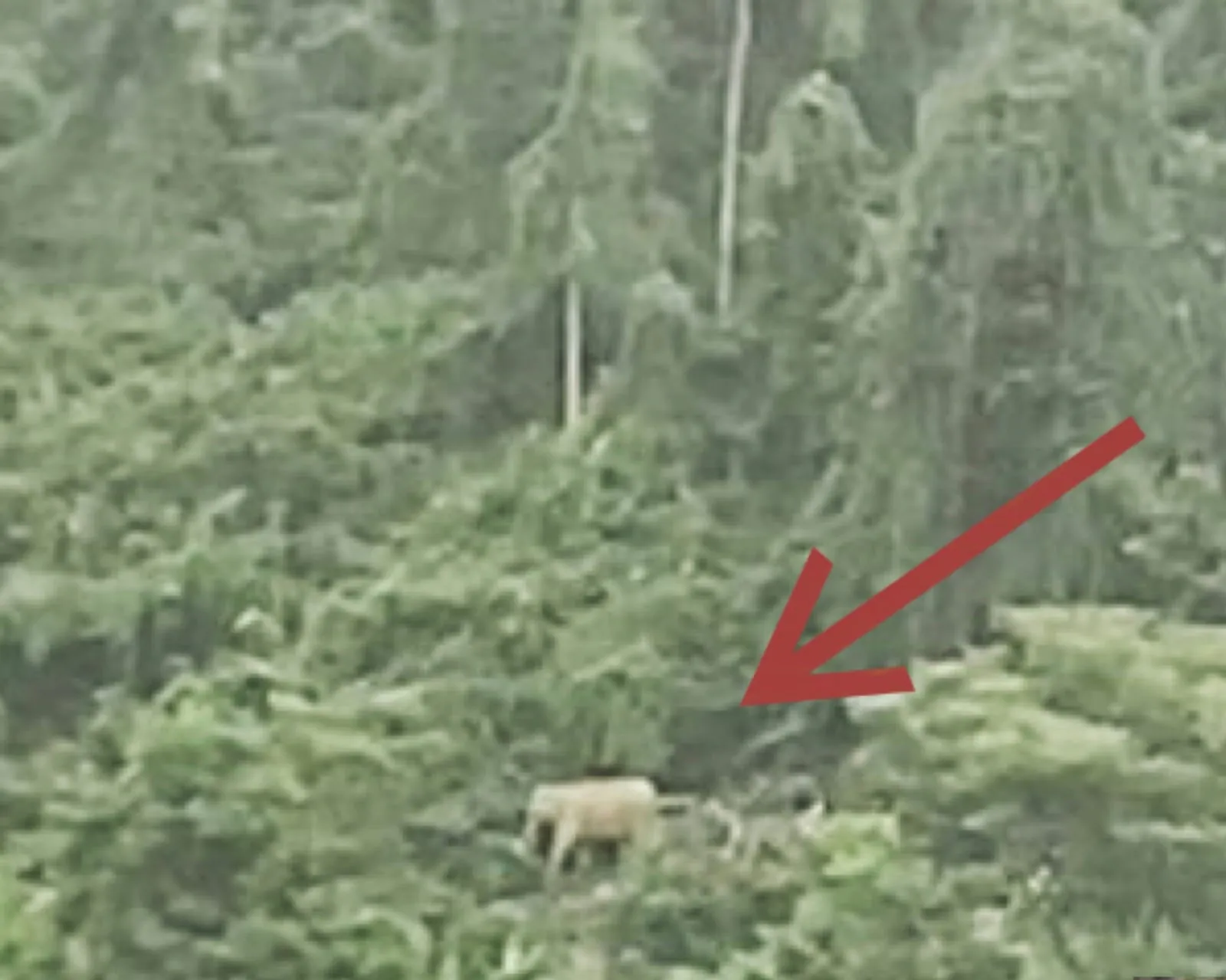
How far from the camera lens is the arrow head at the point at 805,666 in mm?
4934

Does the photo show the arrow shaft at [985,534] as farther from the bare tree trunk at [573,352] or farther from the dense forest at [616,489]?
the bare tree trunk at [573,352]

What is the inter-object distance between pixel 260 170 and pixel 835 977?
477cm

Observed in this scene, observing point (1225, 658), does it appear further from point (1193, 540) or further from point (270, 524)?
point (270, 524)

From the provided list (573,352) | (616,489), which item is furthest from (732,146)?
(616,489)

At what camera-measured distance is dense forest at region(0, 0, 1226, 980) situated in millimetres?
3666

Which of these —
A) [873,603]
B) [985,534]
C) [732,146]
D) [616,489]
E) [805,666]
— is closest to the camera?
[985,534]

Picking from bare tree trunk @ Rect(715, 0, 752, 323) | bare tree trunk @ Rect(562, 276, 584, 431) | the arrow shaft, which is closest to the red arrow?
the arrow shaft

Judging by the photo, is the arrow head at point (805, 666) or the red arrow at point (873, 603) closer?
the red arrow at point (873, 603)

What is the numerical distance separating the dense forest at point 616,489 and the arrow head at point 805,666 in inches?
1.8

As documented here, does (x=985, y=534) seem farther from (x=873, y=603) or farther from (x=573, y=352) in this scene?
(x=573, y=352)

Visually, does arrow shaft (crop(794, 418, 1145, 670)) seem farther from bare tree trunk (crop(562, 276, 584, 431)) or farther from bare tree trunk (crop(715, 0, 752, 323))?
bare tree trunk (crop(715, 0, 752, 323))

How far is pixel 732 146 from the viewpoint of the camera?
6363 millimetres

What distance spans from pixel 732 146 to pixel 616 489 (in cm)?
125

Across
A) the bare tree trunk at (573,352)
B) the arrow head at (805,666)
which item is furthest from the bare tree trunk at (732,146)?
the arrow head at (805,666)
